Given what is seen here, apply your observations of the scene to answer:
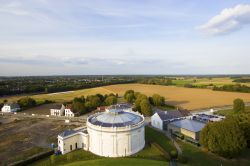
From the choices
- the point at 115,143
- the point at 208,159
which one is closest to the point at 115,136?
the point at 115,143

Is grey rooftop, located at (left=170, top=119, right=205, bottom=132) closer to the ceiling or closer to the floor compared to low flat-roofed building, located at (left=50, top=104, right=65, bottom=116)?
closer to the ceiling

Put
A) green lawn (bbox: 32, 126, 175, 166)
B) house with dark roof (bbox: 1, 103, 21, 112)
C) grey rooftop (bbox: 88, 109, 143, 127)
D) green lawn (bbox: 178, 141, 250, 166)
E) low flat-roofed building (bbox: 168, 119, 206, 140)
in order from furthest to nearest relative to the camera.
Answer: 1. house with dark roof (bbox: 1, 103, 21, 112)
2. low flat-roofed building (bbox: 168, 119, 206, 140)
3. grey rooftop (bbox: 88, 109, 143, 127)
4. green lawn (bbox: 178, 141, 250, 166)
5. green lawn (bbox: 32, 126, 175, 166)

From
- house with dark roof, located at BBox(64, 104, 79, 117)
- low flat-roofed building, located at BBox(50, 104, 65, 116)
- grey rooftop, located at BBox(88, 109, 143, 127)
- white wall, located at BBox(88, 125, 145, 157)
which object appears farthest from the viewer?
low flat-roofed building, located at BBox(50, 104, 65, 116)

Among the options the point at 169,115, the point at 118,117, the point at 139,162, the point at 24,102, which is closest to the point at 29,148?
the point at 118,117

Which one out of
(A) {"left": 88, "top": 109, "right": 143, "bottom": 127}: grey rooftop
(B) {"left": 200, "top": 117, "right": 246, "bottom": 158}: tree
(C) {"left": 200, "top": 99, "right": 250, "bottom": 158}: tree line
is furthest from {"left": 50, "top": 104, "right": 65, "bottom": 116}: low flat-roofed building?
(B) {"left": 200, "top": 117, "right": 246, "bottom": 158}: tree

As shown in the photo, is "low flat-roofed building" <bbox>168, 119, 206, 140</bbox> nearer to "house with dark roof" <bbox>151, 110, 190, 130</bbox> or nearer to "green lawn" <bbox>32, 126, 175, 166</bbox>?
"house with dark roof" <bbox>151, 110, 190, 130</bbox>

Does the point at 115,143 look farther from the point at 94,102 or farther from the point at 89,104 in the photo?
the point at 94,102

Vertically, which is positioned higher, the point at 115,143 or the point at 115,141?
the point at 115,141
